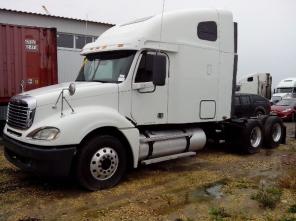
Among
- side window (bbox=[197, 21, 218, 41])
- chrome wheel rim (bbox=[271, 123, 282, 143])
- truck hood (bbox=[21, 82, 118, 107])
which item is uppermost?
side window (bbox=[197, 21, 218, 41])

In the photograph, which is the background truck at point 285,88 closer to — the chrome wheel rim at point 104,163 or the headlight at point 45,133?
the chrome wheel rim at point 104,163

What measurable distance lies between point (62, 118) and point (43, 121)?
1.03 feet

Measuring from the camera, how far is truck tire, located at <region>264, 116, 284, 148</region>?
9.95 metres

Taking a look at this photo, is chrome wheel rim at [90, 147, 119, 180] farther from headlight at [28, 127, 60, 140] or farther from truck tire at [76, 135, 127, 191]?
headlight at [28, 127, 60, 140]

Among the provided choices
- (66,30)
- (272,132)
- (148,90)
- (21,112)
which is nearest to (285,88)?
(66,30)

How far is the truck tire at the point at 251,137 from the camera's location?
9039 mm

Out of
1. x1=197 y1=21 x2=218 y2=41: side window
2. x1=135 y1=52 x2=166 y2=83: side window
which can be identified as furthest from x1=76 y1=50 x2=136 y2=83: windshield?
x1=197 y1=21 x2=218 y2=41: side window

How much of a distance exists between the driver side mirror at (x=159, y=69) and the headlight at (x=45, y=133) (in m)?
2.06

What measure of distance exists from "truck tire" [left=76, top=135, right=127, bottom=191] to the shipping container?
213 inches

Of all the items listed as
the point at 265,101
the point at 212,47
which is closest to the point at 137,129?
the point at 212,47

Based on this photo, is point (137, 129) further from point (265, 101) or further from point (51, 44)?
point (265, 101)

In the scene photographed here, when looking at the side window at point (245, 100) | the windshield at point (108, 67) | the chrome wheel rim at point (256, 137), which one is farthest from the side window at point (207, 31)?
the side window at point (245, 100)

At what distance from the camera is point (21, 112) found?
6.04 m

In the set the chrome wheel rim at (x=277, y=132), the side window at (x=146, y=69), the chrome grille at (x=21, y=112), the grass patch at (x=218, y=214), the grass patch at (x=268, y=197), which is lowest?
the grass patch at (x=218, y=214)
